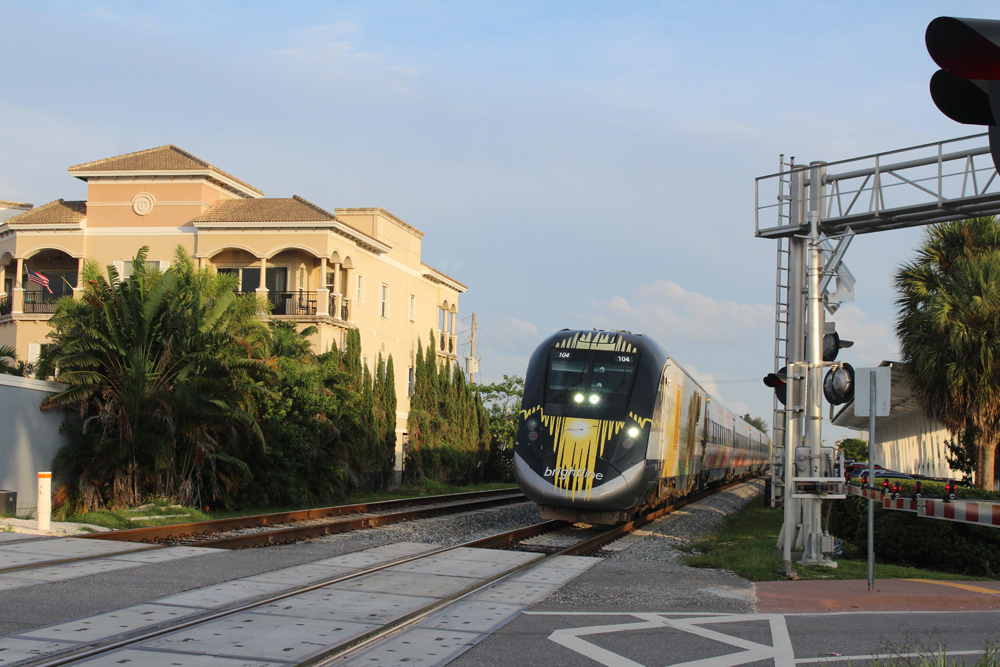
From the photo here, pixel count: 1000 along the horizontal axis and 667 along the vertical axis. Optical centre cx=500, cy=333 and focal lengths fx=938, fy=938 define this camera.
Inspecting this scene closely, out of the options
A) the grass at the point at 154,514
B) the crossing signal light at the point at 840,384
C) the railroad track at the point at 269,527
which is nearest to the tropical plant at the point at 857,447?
the railroad track at the point at 269,527

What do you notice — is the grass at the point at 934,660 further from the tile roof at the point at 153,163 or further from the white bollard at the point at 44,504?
the tile roof at the point at 153,163

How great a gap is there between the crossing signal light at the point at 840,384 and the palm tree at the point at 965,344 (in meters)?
10.0

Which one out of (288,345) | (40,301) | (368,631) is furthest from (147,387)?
(40,301)

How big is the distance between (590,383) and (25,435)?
35.1ft

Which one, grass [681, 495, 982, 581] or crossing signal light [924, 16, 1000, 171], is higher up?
crossing signal light [924, 16, 1000, 171]

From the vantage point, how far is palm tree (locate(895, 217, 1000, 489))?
21219mm

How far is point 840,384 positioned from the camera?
12586 millimetres

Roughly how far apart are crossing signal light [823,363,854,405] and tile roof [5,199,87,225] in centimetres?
3184

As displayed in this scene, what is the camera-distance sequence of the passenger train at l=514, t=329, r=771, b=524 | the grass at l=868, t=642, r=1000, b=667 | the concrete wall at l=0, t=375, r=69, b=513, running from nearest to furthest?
the grass at l=868, t=642, r=1000, b=667, the passenger train at l=514, t=329, r=771, b=524, the concrete wall at l=0, t=375, r=69, b=513

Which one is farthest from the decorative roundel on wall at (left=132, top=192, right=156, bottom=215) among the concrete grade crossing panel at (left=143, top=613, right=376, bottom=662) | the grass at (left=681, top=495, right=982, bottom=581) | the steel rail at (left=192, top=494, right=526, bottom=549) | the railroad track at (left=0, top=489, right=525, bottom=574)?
the concrete grade crossing panel at (left=143, top=613, right=376, bottom=662)

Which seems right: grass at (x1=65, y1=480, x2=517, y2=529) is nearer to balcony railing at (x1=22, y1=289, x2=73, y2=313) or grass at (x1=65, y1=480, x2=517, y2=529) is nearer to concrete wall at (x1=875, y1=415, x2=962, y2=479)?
balcony railing at (x1=22, y1=289, x2=73, y2=313)

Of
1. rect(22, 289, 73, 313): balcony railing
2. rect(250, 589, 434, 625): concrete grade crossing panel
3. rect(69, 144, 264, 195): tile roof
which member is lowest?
rect(250, 589, 434, 625): concrete grade crossing panel

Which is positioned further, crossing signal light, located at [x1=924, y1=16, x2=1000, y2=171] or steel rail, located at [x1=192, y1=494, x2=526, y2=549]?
steel rail, located at [x1=192, y1=494, x2=526, y2=549]

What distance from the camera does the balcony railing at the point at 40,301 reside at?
36.7m
